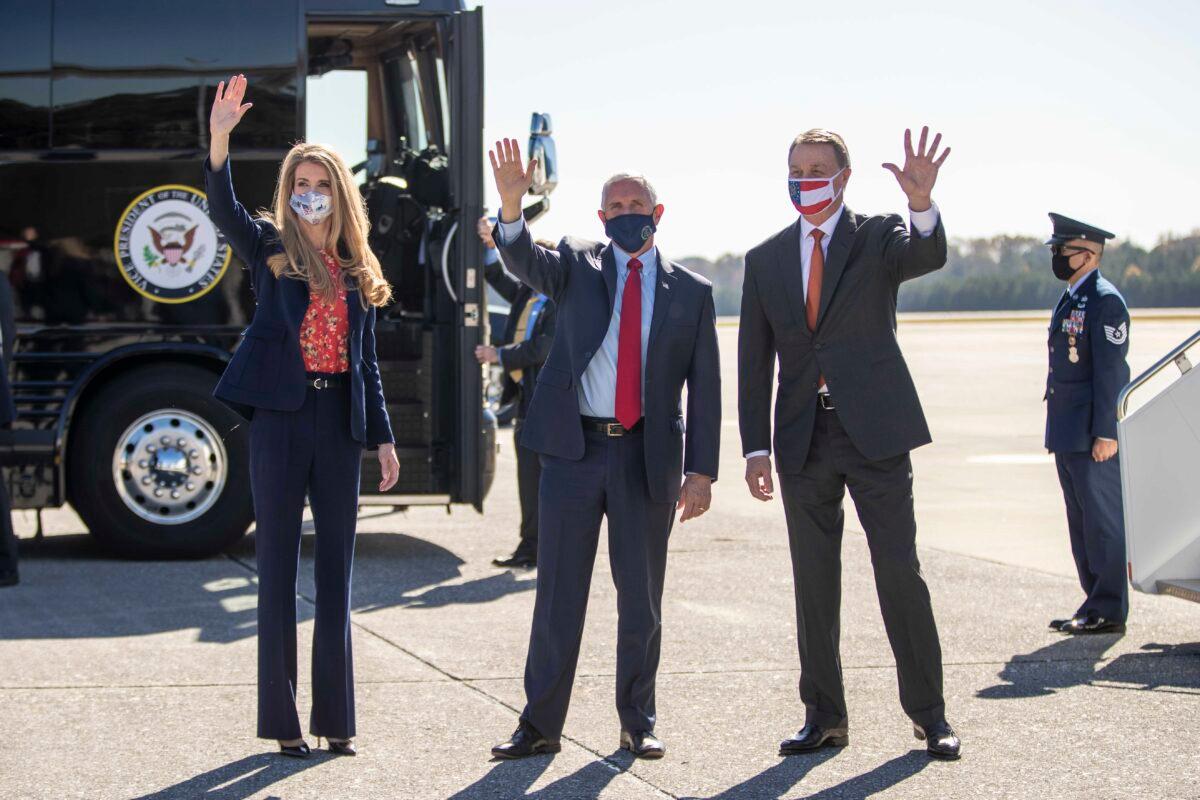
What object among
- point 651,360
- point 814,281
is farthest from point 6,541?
point 814,281

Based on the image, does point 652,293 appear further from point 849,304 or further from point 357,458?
point 357,458

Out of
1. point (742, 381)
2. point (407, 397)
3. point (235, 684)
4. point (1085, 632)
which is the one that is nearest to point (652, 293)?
point (742, 381)

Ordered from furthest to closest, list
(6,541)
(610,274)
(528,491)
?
(528,491) → (6,541) → (610,274)

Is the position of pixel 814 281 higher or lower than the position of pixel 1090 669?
higher

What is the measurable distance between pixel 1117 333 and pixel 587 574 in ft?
10.7

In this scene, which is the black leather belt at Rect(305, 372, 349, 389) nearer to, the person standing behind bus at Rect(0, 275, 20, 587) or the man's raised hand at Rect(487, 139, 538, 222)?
the man's raised hand at Rect(487, 139, 538, 222)

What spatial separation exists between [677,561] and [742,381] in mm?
4092

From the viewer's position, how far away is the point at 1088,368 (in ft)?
24.7

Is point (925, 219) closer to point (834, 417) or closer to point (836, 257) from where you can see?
point (836, 257)

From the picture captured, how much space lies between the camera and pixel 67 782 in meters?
4.96

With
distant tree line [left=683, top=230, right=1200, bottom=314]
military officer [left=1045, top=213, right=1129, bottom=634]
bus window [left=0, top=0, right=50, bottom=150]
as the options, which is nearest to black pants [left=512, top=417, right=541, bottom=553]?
military officer [left=1045, top=213, right=1129, bottom=634]

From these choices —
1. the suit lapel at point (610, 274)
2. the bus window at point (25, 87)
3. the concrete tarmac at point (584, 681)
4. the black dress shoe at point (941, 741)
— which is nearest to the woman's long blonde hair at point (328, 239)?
the suit lapel at point (610, 274)

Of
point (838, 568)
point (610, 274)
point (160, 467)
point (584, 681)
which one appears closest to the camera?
point (610, 274)

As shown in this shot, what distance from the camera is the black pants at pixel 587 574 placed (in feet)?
17.5
